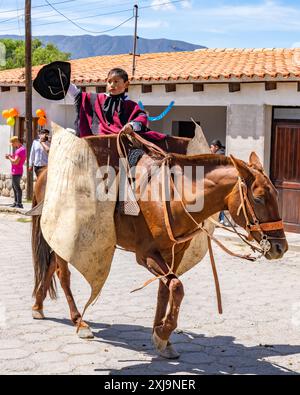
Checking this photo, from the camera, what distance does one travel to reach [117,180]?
564cm

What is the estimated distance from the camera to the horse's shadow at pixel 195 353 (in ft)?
17.2

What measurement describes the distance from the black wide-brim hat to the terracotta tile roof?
24.8 feet

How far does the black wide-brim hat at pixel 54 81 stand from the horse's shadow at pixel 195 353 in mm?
2248

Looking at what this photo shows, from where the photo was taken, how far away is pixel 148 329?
6.42 meters

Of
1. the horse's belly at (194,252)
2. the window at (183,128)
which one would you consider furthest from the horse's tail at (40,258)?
the window at (183,128)

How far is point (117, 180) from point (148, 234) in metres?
0.55

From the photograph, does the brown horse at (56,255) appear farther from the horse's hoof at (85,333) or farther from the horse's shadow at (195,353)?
the horse's shadow at (195,353)

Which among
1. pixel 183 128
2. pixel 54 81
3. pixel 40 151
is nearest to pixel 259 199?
pixel 54 81

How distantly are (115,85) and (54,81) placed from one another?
589 mm

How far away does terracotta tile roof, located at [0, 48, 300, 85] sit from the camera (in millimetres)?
13675

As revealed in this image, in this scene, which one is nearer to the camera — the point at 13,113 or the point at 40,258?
the point at 40,258

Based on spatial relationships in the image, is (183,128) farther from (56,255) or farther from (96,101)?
(96,101)

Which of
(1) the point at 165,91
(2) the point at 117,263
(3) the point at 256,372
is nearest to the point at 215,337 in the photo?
(3) the point at 256,372
